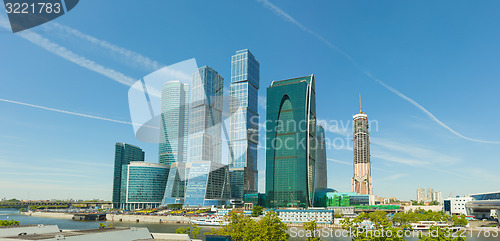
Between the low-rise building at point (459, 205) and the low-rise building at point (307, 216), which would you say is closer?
the low-rise building at point (307, 216)

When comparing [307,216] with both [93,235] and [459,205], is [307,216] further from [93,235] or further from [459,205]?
[93,235]

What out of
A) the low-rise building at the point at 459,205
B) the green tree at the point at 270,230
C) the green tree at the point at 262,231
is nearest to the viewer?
the green tree at the point at 270,230

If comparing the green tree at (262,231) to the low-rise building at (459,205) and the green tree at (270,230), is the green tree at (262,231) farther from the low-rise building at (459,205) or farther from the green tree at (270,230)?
the low-rise building at (459,205)

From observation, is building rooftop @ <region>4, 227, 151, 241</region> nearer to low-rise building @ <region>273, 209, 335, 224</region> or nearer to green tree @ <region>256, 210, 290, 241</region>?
green tree @ <region>256, 210, 290, 241</region>

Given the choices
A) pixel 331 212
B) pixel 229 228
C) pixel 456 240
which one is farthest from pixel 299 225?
pixel 456 240

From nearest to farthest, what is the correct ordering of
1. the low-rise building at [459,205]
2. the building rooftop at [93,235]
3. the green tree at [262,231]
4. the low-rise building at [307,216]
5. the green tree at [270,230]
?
the building rooftop at [93,235]
the green tree at [270,230]
the green tree at [262,231]
the low-rise building at [307,216]
the low-rise building at [459,205]

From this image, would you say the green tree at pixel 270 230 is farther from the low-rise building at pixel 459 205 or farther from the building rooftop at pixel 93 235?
the low-rise building at pixel 459 205

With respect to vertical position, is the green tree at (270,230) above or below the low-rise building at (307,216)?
above

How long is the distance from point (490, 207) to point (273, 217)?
149 m

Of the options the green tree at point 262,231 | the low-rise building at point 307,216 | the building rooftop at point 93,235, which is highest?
the building rooftop at point 93,235

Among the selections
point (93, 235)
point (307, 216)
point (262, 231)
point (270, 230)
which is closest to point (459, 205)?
point (307, 216)

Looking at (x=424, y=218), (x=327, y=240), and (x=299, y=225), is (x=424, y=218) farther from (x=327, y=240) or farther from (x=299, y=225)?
(x=327, y=240)

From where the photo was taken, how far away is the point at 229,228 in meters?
73.0

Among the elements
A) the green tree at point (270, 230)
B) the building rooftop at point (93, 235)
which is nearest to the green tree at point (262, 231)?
the green tree at point (270, 230)
